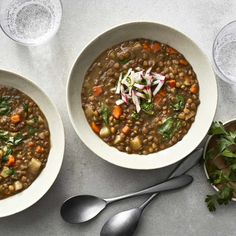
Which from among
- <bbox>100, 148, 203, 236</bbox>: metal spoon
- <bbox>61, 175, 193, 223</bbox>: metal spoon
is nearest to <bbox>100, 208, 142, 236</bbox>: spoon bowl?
<bbox>100, 148, 203, 236</bbox>: metal spoon

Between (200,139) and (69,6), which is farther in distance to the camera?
(69,6)

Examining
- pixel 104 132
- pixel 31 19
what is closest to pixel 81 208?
pixel 104 132

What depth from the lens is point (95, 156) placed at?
13.1ft

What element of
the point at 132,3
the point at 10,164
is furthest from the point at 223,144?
the point at 10,164

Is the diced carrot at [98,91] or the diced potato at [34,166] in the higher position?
the diced carrot at [98,91]

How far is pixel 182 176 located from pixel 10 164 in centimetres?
145

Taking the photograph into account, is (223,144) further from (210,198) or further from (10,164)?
(10,164)

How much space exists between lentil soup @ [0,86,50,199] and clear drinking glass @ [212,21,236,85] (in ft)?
5.18

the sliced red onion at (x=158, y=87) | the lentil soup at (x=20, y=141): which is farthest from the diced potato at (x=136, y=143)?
the lentil soup at (x=20, y=141)

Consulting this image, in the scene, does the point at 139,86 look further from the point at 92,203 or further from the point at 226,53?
the point at 92,203

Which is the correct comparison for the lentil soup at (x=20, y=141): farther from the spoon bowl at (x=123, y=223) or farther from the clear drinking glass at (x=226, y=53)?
the clear drinking glass at (x=226, y=53)

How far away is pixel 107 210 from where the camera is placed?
13.1 feet

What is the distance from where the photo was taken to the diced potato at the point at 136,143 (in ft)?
12.6

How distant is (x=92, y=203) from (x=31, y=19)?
1.69 metres
